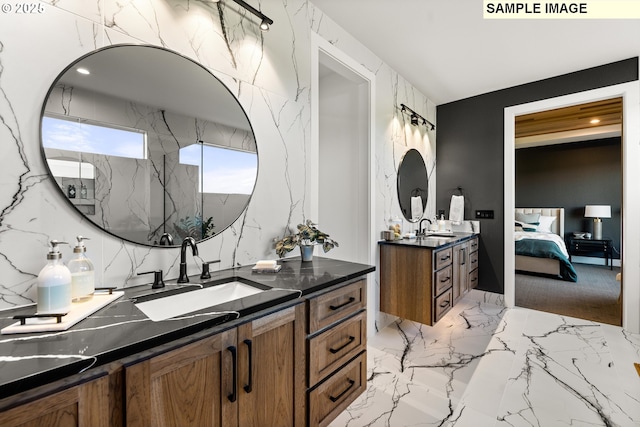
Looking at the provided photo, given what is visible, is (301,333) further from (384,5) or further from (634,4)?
(634,4)

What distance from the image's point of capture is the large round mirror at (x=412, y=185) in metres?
3.21

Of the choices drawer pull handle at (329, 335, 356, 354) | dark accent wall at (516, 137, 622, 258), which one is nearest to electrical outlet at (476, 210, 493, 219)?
drawer pull handle at (329, 335, 356, 354)

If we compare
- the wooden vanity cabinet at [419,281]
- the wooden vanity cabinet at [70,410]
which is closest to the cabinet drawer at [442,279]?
the wooden vanity cabinet at [419,281]

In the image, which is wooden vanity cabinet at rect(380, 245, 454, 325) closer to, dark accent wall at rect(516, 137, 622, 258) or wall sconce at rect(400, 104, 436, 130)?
wall sconce at rect(400, 104, 436, 130)

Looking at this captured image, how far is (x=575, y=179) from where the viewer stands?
232 inches

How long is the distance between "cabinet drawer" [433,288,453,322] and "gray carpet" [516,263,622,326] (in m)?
1.44

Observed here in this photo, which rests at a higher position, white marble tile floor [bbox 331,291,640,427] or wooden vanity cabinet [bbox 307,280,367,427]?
wooden vanity cabinet [bbox 307,280,367,427]

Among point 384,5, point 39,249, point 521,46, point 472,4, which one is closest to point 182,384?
point 39,249

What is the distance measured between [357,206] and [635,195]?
2701mm

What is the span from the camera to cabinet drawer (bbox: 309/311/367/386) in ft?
4.21

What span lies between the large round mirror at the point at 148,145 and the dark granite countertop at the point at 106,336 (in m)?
0.35

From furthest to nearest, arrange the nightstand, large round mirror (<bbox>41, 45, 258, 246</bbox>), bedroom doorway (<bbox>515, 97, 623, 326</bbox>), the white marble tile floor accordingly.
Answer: the nightstand < bedroom doorway (<bbox>515, 97, 623, 326</bbox>) < the white marble tile floor < large round mirror (<bbox>41, 45, 258, 246</bbox>)

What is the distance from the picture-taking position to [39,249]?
3.34ft

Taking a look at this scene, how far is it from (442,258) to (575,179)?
542cm
